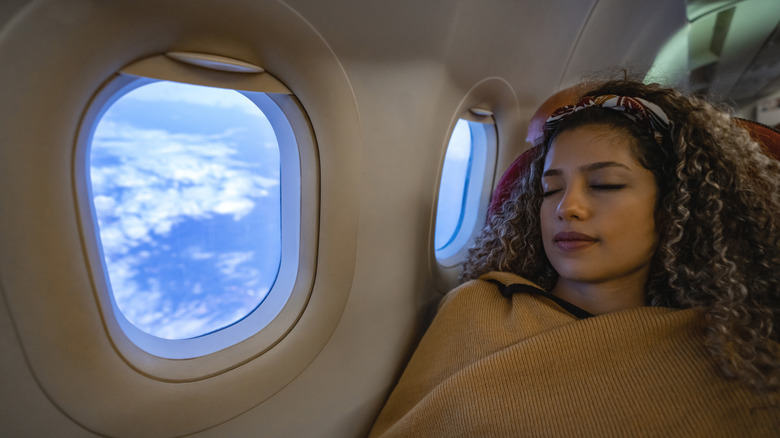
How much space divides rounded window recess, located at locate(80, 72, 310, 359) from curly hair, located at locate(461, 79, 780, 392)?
998 mm

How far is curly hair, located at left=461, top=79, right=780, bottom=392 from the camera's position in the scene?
40.1 inches

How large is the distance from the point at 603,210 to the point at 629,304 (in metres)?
0.33

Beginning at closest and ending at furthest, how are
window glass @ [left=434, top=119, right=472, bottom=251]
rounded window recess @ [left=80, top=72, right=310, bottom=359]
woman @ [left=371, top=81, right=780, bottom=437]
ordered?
woman @ [left=371, top=81, right=780, bottom=437]
rounded window recess @ [left=80, top=72, right=310, bottom=359]
window glass @ [left=434, top=119, right=472, bottom=251]

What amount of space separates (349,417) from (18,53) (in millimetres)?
1319

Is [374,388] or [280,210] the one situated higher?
[280,210]

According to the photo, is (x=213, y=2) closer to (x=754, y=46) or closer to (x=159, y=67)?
(x=159, y=67)

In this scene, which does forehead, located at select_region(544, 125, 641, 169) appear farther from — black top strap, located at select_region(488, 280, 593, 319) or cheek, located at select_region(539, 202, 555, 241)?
black top strap, located at select_region(488, 280, 593, 319)

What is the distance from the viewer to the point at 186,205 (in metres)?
1.27

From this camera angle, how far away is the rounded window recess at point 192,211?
3.66 feet

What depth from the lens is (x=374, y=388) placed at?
153cm

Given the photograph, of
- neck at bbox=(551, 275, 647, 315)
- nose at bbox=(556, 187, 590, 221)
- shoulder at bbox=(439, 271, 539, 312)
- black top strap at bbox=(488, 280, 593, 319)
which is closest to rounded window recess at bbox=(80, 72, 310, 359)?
shoulder at bbox=(439, 271, 539, 312)

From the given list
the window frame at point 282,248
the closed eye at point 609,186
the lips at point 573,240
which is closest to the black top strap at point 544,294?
the lips at point 573,240

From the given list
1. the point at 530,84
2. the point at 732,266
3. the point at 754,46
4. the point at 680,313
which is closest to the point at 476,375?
the point at 680,313

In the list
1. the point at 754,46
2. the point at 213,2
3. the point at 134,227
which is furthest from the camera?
the point at 754,46
